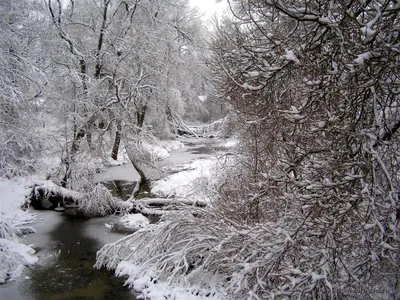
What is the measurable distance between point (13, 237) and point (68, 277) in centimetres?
204

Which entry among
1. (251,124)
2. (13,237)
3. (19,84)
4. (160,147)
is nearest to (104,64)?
(19,84)

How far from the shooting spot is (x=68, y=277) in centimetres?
711

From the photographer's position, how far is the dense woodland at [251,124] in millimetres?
3377

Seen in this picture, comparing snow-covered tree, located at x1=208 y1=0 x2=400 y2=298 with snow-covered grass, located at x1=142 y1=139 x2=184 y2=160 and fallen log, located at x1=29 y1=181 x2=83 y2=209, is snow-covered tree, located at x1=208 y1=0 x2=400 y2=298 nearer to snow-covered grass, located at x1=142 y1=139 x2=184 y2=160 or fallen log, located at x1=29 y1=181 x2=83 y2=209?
fallen log, located at x1=29 y1=181 x2=83 y2=209

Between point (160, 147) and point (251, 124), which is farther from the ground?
point (251, 124)

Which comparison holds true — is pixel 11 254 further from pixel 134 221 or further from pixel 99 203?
pixel 99 203

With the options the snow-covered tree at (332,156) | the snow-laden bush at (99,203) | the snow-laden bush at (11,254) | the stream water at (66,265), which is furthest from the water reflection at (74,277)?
the snow-covered tree at (332,156)

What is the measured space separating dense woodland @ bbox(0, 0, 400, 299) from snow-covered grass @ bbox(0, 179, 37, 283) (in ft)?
3.00

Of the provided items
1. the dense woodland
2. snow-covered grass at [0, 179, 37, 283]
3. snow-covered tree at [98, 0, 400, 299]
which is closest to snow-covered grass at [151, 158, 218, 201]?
the dense woodland

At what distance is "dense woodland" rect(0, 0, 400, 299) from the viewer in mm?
3377

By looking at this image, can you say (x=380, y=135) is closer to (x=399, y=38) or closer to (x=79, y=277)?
(x=399, y=38)

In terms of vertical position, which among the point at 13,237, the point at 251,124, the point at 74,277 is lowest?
the point at 74,277

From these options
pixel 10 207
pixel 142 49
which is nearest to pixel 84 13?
pixel 142 49

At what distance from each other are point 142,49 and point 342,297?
11.8m
